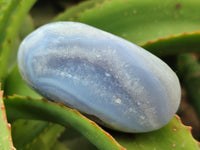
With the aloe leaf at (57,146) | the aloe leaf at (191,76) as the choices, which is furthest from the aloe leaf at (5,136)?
the aloe leaf at (191,76)

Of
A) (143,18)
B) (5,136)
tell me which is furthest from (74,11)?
(5,136)

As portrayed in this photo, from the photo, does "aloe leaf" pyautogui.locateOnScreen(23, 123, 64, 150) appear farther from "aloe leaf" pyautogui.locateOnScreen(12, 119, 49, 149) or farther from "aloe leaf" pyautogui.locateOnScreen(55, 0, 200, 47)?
"aloe leaf" pyautogui.locateOnScreen(55, 0, 200, 47)

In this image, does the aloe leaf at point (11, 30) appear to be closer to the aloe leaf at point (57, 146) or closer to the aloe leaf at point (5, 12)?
the aloe leaf at point (5, 12)

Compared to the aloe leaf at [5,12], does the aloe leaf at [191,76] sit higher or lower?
lower

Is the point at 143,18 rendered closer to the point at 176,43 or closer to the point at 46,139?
the point at 176,43

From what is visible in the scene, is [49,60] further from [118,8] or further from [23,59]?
[118,8]

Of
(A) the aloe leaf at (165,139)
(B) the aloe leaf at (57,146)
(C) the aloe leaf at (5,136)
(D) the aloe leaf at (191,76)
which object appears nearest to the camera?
(C) the aloe leaf at (5,136)
